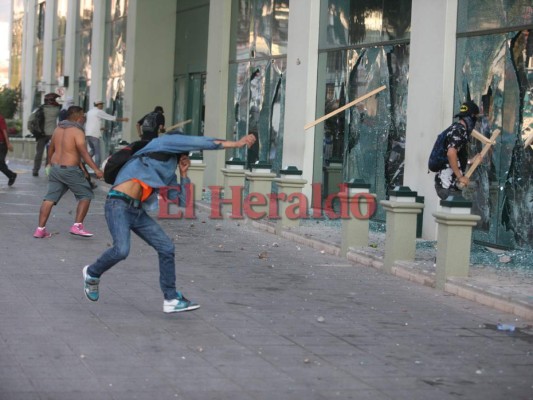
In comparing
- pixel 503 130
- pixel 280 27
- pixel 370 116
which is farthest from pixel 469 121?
pixel 280 27

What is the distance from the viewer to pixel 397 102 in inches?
687

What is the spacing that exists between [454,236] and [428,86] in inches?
190

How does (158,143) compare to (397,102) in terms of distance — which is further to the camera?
(397,102)

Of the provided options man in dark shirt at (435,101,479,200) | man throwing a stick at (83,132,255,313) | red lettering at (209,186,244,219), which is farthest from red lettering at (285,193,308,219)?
man throwing a stick at (83,132,255,313)

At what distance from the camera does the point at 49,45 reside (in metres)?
44.2

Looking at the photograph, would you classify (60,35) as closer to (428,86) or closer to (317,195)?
(317,195)

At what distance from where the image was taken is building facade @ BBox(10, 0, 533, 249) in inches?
572

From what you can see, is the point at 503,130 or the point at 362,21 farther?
the point at 362,21

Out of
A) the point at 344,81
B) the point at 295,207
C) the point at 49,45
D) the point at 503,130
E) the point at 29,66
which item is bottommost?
the point at 295,207

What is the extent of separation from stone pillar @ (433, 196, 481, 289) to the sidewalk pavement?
274mm

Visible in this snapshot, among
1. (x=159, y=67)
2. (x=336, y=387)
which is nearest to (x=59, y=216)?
(x=336, y=387)

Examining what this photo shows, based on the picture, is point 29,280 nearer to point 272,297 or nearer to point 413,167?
point 272,297

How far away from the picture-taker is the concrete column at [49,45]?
4388 cm

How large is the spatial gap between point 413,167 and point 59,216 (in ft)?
19.0
